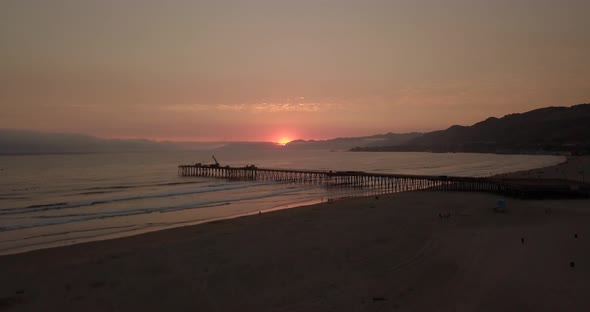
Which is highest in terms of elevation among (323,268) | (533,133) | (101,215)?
(533,133)

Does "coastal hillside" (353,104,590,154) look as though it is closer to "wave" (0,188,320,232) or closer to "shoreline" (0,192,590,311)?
"wave" (0,188,320,232)

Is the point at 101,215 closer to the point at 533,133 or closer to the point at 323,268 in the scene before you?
the point at 323,268

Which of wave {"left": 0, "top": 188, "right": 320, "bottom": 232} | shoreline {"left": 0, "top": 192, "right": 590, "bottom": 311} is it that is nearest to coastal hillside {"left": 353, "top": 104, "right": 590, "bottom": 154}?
wave {"left": 0, "top": 188, "right": 320, "bottom": 232}

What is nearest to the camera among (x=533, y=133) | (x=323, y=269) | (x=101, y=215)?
(x=323, y=269)

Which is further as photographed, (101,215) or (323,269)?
(101,215)

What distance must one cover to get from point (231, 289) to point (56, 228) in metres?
12.6

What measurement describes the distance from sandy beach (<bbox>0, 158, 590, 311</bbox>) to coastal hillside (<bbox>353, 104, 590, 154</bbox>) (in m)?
104

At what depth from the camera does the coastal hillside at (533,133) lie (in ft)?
408

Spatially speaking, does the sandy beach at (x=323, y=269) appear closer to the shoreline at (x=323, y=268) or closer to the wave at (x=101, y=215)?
the shoreline at (x=323, y=268)

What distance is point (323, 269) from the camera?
966 cm

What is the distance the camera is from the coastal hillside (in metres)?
124

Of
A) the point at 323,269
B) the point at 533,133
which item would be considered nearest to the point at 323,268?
the point at 323,269

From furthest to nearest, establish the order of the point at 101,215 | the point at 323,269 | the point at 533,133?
the point at 533,133
the point at 101,215
the point at 323,269

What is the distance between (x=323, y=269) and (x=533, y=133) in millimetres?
170951
